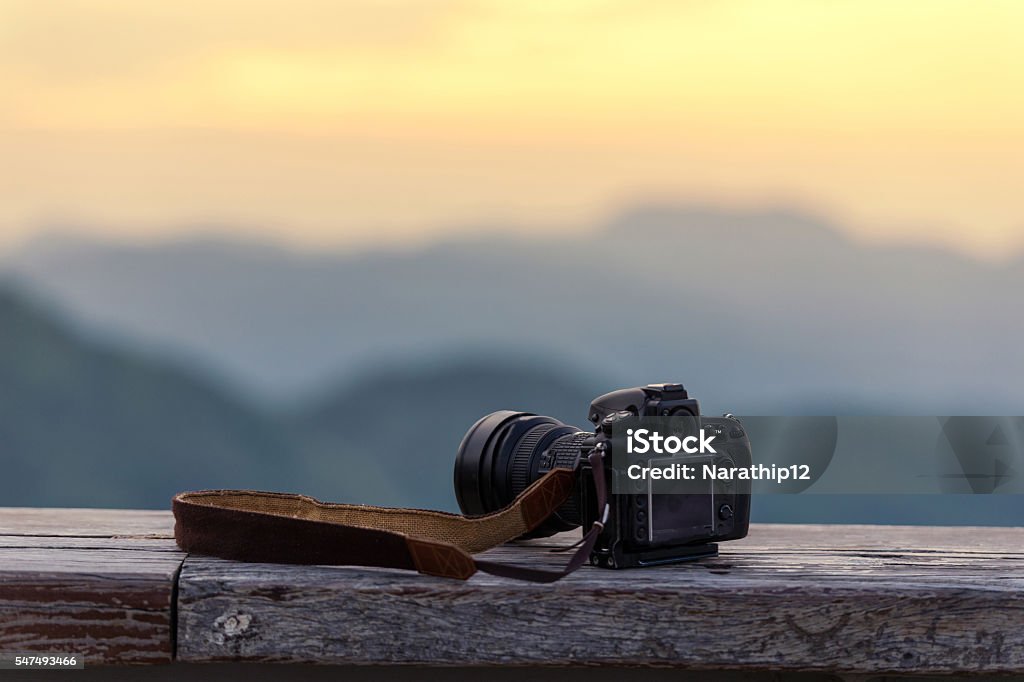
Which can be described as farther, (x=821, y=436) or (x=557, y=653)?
(x=821, y=436)

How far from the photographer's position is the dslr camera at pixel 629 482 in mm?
1254

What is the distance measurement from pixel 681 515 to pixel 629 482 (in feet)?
0.26

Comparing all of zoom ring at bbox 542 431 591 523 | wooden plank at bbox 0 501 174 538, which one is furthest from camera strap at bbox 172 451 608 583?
wooden plank at bbox 0 501 174 538

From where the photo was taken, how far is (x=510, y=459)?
142 cm

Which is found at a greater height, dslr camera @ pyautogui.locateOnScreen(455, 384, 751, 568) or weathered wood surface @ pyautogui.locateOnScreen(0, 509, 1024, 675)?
dslr camera @ pyautogui.locateOnScreen(455, 384, 751, 568)

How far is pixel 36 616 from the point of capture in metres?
1.16

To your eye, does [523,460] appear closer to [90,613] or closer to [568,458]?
[568,458]

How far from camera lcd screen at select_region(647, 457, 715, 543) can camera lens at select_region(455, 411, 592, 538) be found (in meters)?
0.12

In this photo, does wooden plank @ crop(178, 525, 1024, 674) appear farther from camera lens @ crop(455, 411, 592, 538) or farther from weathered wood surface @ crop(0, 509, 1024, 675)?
camera lens @ crop(455, 411, 592, 538)

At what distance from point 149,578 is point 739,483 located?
26.3 inches

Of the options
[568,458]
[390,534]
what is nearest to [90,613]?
[390,534]

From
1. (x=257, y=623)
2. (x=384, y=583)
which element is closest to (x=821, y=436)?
(x=384, y=583)

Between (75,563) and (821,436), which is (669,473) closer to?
(821,436)

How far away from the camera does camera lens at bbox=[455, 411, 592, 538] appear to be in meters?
1.38
